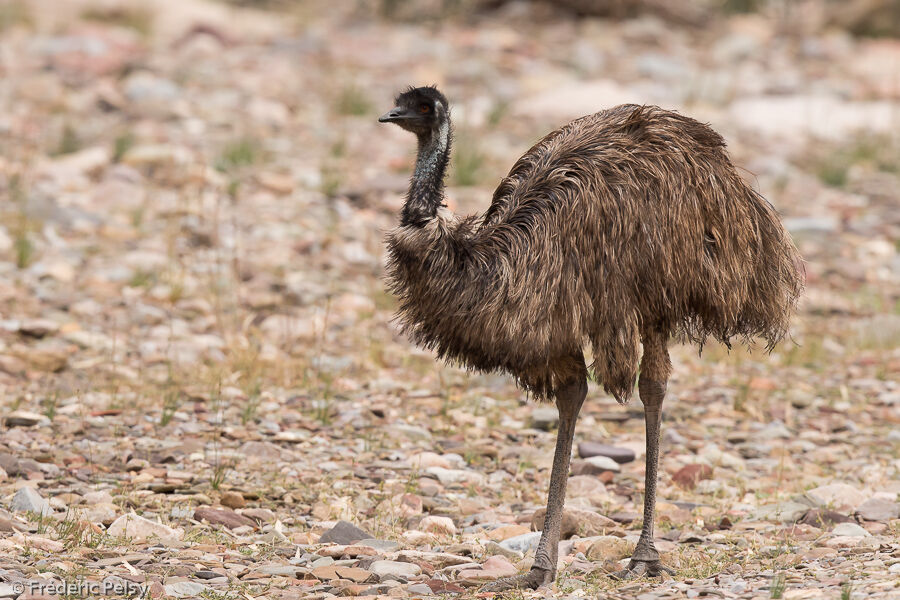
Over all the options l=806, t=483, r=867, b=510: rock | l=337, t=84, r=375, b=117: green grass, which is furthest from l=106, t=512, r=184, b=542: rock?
l=337, t=84, r=375, b=117: green grass

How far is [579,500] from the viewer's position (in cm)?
661

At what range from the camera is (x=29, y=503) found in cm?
579

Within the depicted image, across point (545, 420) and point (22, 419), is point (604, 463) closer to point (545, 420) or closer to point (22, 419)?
point (545, 420)

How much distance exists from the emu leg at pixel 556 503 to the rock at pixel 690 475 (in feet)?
5.75

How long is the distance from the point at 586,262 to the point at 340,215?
6.16 m

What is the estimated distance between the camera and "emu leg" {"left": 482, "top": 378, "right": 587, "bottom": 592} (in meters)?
5.27

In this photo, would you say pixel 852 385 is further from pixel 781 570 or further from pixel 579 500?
pixel 781 570

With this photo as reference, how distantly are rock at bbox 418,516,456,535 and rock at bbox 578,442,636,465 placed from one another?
1.44 meters

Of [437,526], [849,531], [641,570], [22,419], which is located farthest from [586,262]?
[22,419]

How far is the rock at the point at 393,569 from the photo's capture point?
5.30m

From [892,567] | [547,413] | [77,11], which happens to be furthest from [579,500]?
[77,11]

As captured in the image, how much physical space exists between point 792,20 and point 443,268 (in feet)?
50.9

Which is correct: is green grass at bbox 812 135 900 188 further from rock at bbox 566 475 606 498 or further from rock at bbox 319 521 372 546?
rock at bbox 319 521 372 546

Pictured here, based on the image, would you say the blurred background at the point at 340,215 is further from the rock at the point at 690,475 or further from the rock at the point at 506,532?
the rock at the point at 506,532
